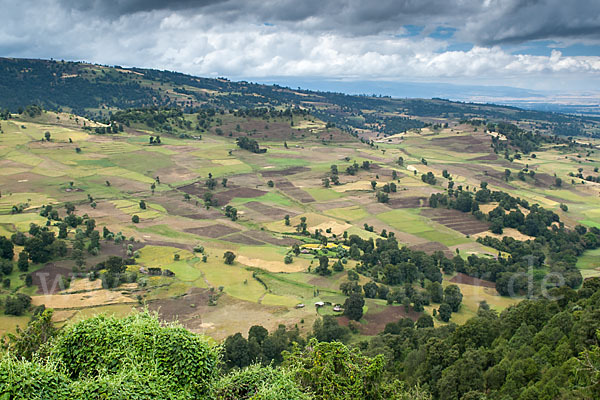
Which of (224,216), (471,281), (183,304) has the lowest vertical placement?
(471,281)

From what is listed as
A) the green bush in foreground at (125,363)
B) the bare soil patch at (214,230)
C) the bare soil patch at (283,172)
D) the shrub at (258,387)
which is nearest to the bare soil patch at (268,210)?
the bare soil patch at (214,230)

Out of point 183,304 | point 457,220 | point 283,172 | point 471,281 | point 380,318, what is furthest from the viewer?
point 283,172

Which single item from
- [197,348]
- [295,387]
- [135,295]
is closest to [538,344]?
[295,387]

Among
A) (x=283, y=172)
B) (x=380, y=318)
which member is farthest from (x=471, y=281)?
(x=283, y=172)

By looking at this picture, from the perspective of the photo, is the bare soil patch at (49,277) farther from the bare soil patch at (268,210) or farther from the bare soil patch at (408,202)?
the bare soil patch at (408,202)

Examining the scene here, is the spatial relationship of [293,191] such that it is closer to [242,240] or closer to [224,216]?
[224,216]

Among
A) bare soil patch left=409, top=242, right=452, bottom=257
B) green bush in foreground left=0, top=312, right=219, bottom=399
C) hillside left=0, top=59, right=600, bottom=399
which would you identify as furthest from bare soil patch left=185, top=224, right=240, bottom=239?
green bush in foreground left=0, top=312, right=219, bottom=399

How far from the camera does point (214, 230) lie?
4604 inches

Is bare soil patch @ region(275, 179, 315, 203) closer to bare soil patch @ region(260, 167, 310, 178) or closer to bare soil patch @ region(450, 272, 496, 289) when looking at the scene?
bare soil patch @ region(260, 167, 310, 178)

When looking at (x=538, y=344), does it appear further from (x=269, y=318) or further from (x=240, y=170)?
(x=240, y=170)

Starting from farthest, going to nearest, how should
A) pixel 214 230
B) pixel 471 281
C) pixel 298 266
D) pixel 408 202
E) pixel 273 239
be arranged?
pixel 408 202
pixel 214 230
pixel 273 239
pixel 471 281
pixel 298 266

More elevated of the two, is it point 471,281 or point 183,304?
point 183,304

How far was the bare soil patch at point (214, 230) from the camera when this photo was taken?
114 metres

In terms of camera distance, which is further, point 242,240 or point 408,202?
point 408,202
